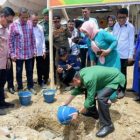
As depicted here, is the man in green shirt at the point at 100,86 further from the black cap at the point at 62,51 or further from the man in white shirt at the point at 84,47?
the man in white shirt at the point at 84,47

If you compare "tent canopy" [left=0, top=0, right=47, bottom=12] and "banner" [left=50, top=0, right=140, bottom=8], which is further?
"tent canopy" [left=0, top=0, right=47, bottom=12]

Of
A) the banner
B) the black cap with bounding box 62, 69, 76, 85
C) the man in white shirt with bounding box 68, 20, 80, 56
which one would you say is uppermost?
the banner

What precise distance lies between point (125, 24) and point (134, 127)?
204 cm

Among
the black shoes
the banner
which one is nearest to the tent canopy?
the banner

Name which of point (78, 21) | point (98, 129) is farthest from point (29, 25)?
point (98, 129)

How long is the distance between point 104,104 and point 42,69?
9.23 ft

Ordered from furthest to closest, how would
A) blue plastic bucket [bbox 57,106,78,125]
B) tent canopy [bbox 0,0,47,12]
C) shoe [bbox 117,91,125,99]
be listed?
tent canopy [bbox 0,0,47,12] < shoe [bbox 117,91,125,99] < blue plastic bucket [bbox 57,106,78,125]

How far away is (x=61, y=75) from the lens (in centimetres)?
724

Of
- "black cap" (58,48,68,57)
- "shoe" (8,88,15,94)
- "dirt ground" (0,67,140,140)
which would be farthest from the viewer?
"black cap" (58,48,68,57)

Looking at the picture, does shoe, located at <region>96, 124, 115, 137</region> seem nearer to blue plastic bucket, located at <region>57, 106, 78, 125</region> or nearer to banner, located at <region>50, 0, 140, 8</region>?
blue plastic bucket, located at <region>57, 106, 78, 125</region>

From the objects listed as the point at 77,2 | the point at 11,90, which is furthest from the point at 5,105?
the point at 77,2

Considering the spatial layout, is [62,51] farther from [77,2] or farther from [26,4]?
[26,4]

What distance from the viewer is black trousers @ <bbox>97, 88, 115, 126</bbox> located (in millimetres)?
5004

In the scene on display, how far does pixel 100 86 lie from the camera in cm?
513
